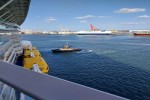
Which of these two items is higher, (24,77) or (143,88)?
(24,77)

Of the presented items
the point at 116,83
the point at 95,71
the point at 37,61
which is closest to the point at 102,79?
the point at 116,83

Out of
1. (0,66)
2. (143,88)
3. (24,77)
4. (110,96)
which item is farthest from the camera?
(143,88)

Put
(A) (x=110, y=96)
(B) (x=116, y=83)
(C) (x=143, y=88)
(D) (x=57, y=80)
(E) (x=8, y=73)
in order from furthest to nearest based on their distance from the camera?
1. (B) (x=116, y=83)
2. (C) (x=143, y=88)
3. (E) (x=8, y=73)
4. (D) (x=57, y=80)
5. (A) (x=110, y=96)

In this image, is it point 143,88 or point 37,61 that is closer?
point 143,88

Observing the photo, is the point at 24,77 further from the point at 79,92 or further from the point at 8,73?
the point at 79,92

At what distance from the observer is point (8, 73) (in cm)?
172

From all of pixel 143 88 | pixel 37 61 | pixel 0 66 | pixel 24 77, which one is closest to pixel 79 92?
pixel 24 77

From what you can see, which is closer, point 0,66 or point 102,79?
point 0,66

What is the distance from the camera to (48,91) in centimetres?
129

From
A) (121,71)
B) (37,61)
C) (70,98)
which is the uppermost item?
(70,98)

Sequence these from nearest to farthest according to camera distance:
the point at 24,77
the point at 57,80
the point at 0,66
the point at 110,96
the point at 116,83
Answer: the point at 110,96, the point at 57,80, the point at 24,77, the point at 0,66, the point at 116,83

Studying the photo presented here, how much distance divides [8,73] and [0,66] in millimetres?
306

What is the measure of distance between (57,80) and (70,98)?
0.88 ft

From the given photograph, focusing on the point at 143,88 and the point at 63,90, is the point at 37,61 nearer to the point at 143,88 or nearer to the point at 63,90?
the point at 143,88
